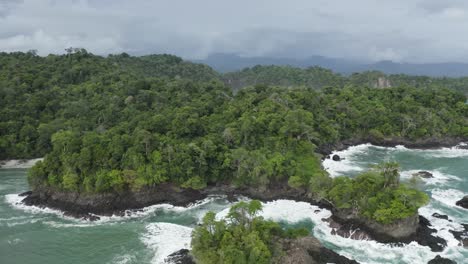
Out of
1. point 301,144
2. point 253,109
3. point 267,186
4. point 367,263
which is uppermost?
point 253,109

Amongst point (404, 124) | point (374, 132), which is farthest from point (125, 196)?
point (404, 124)

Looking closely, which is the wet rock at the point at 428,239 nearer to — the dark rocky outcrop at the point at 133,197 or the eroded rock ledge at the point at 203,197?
the eroded rock ledge at the point at 203,197

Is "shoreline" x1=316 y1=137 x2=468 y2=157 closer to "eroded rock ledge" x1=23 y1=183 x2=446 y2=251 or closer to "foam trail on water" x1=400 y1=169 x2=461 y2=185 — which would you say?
"foam trail on water" x1=400 y1=169 x2=461 y2=185

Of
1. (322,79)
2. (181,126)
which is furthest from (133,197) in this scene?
(322,79)

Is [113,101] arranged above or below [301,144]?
above

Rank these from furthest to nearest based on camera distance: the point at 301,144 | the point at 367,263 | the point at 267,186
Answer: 1. the point at 301,144
2. the point at 267,186
3. the point at 367,263

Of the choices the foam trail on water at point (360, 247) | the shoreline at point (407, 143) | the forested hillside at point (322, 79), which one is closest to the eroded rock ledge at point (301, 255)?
the foam trail on water at point (360, 247)

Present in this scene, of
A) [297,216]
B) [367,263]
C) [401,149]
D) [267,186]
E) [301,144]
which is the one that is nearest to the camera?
[367,263]

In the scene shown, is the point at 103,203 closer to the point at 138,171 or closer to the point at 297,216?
the point at 138,171
